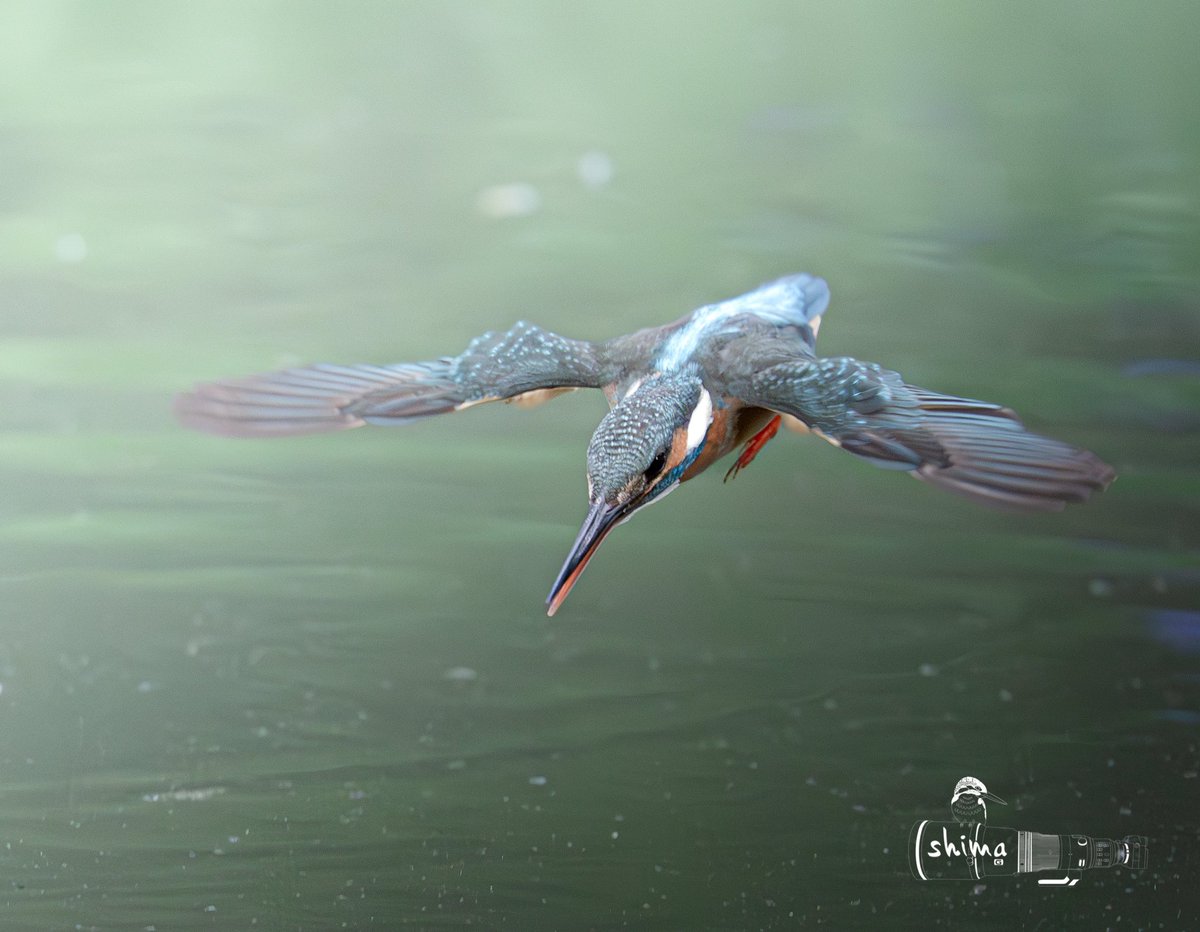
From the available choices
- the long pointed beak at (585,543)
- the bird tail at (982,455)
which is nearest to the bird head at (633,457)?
the long pointed beak at (585,543)

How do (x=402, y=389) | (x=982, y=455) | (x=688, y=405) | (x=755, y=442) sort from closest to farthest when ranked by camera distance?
(x=982, y=455), (x=688, y=405), (x=402, y=389), (x=755, y=442)

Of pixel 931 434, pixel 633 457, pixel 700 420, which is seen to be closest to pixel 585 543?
pixel 633 457

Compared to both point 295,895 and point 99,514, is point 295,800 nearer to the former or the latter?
point 295,895

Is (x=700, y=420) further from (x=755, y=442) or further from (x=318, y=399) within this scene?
(x=318, y=399)

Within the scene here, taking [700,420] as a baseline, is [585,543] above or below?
below

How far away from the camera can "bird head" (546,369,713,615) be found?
3.66 ft

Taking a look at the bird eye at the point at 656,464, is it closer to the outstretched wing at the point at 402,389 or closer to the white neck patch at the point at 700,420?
the white neck patch at the point at 700,420

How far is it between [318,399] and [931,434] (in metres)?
0.60

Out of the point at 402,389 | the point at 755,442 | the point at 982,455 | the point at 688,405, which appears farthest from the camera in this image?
the point at 755,442

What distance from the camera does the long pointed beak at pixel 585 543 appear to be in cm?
111

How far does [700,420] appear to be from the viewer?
4.03ft

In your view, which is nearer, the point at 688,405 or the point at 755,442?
the point at 688,405

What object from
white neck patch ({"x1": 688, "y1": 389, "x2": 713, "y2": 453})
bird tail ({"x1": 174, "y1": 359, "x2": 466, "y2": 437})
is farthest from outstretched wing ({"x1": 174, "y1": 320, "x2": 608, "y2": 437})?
white neck patch ({"x1": 688, "y1": 389, "x2": 713, "y2": 453})

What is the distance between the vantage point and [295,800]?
5.19ft
